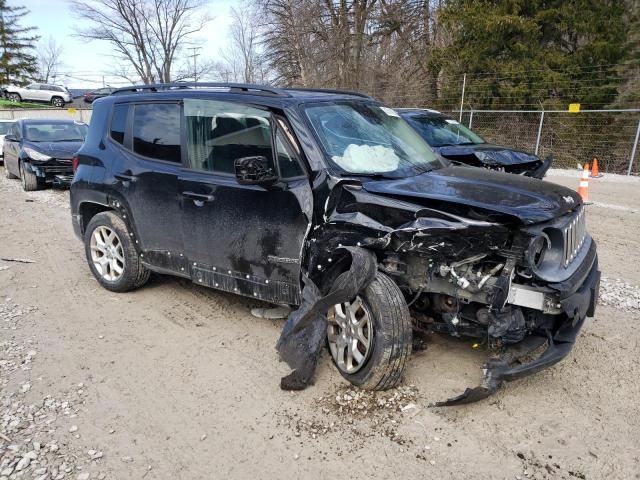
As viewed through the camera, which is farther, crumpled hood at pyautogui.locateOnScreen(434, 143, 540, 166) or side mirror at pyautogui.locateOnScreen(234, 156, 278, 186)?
crumpled hood at pyautogui.locateOnScreen(434, 143, 540, 166)

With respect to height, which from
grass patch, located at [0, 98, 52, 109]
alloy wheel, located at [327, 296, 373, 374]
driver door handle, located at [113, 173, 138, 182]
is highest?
grass patch, located at [0, 98, 52, 109]

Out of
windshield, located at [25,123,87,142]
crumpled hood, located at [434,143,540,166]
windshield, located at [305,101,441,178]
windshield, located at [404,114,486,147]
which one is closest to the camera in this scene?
windshield, located at [305,101,441,178]

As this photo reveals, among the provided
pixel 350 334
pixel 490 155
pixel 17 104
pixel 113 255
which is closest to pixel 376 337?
pixel 350 334

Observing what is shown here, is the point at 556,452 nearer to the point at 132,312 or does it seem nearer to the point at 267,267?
the point at 267,267

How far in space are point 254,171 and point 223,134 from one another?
26.6 inches

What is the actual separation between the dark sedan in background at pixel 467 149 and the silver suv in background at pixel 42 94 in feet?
126

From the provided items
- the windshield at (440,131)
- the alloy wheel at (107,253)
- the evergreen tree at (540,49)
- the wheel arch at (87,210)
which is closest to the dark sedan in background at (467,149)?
the windshield at (440,131)

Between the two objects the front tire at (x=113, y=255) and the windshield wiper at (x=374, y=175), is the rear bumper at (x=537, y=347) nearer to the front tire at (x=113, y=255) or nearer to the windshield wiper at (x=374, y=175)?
the windshield wiper at (x=374, y=175)

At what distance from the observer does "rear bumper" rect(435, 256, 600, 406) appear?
2.94 metres

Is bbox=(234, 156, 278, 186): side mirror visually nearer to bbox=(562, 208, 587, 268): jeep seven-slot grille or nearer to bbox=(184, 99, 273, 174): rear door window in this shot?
bbox=(184, 99, 273, 174): rear door window

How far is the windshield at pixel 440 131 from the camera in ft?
28.8

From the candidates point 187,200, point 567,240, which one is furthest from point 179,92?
point 567,240

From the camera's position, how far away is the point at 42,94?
129 ft

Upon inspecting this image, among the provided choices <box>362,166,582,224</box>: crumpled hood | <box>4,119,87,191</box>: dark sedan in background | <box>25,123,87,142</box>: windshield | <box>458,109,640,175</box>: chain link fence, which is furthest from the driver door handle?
<box>458,109,640,175</box>: chain link fence
